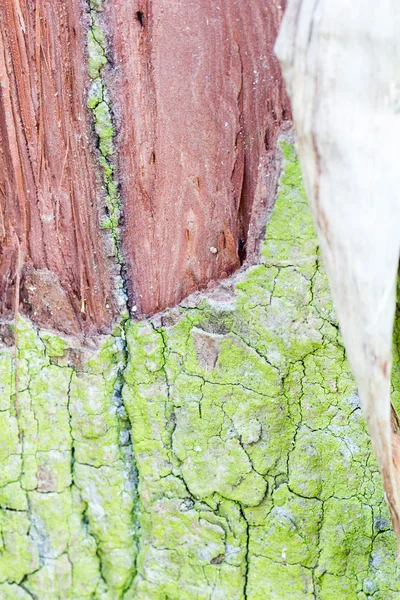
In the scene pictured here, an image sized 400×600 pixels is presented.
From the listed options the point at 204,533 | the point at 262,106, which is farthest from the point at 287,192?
the point at 204,533

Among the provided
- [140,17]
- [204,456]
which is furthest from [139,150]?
[204,456]

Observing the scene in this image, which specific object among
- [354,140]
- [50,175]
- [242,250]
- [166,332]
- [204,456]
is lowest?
[204,456]

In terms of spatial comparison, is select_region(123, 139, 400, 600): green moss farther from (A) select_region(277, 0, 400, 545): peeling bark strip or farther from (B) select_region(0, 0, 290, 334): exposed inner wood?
(A) select_region(277, 0, 400, 545): peeling bark strip

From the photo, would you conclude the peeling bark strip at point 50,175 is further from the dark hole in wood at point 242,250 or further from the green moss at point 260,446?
the dark hole in wood at point 242,250

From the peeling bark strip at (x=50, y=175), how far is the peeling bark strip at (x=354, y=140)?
0.42 metres

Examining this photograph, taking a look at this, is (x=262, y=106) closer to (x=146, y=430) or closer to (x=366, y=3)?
(x=366, y=3)

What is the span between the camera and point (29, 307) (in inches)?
45.2

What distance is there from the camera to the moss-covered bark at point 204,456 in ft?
3.55

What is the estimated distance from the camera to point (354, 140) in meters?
0.77

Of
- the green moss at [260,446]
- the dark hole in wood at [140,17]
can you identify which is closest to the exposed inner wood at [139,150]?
the dark hole in wood at [140,17]

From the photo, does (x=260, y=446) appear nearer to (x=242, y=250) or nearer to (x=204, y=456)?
(x=204, y=456)

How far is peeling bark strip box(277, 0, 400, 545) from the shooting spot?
2.49 ft

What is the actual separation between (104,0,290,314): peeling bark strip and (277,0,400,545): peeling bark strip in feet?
0.65

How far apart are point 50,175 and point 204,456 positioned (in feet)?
1.97
